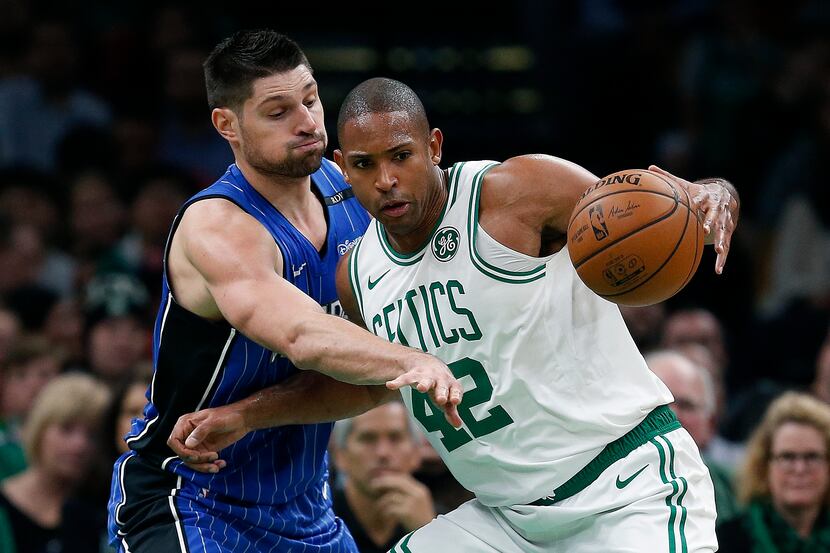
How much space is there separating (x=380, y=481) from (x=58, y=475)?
199 cm

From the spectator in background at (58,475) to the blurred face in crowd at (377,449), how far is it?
143 centimetres

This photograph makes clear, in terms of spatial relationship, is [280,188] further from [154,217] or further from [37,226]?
[37,226]

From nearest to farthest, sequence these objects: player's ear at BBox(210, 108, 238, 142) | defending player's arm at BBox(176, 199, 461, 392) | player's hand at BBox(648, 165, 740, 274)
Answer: defending player's arm at BBox(176, 199, 461, 392) < player's hand at BBox(648, 165, 740, 274) < player's ear at BBox(210, 108, 238, 142)

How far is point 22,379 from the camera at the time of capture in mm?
9047

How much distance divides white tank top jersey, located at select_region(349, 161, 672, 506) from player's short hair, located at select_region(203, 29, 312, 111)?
2.82 feet

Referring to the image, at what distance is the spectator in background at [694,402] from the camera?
7.59m

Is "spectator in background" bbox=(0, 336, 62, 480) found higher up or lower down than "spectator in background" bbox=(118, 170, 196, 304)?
lower down

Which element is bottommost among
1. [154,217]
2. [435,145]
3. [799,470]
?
[799,470]

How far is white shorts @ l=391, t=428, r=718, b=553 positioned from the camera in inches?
180

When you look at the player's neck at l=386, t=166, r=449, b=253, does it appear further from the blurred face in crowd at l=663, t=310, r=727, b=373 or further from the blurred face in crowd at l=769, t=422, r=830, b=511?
the blurred face in crowd at l=663, t=310, r=727, b=373

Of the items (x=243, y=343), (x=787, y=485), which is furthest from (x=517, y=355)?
(x=787, y=485)

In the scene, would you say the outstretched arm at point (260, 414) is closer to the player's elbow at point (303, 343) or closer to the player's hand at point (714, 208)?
the player's elbow at point (303, 343)

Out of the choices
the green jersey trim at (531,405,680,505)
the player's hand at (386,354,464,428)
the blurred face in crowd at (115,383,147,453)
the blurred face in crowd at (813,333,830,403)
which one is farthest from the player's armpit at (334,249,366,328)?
the blurred face in crowd at (813,333,830,403)

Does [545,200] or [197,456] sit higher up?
[545,200]
